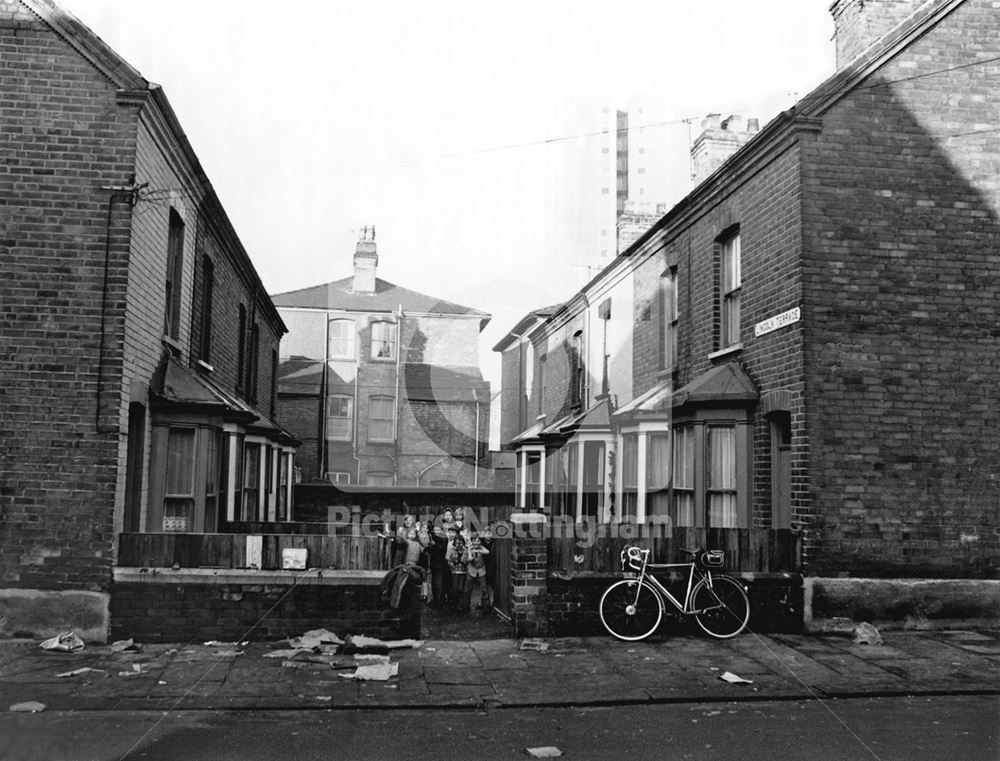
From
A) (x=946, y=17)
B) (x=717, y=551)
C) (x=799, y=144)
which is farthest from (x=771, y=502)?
(x=946, y=17)

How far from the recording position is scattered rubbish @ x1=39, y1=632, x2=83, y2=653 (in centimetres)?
901

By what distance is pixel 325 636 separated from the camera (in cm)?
946

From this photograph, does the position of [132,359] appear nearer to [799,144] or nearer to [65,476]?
[65,476]

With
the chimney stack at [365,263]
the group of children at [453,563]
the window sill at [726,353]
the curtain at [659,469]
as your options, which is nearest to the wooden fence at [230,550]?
the group of children at [453,563]

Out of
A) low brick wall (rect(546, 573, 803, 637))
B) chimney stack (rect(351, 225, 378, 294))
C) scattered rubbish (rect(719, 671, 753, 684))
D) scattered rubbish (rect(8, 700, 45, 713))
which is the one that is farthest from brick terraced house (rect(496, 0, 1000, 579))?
chimney stack (rect(351, 225, 378, 294))

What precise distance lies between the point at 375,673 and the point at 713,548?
4661mm

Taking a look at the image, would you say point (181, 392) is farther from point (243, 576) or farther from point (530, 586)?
point (530, 586)

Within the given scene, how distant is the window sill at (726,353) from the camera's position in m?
12.9

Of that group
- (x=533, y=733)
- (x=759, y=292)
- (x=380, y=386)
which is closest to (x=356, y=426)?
(x=380, y=386)

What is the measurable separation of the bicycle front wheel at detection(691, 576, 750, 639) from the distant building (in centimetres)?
2679

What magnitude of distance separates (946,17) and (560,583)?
919cm

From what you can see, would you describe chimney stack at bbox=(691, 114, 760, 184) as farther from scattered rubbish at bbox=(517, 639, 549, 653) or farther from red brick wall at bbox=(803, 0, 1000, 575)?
scattered rubbish at bbox=(517, 639, 549, 653)

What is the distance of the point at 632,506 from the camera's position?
51.7 feet

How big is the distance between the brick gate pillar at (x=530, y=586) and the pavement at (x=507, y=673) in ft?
0.75
